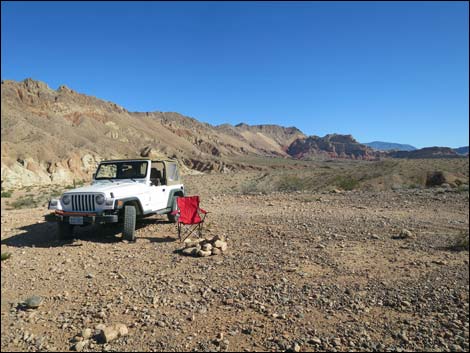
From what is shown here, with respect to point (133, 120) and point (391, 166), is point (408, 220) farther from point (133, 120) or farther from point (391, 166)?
point (133, 120)

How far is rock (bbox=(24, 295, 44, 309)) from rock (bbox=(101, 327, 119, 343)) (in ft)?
4.17

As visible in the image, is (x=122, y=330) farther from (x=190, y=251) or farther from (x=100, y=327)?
(x=190, y=251)

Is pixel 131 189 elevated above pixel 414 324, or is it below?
above

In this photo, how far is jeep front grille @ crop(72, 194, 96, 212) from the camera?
723 centimetres

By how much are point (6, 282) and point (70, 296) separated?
143 cm

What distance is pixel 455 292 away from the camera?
4586mm

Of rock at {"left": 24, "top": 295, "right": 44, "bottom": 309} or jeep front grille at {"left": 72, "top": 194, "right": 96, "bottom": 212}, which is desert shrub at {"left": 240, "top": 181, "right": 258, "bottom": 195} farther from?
rock at {"left": 24, "top": 295, "right": 44, "bottom": 309}

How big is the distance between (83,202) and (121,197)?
787 millimetres

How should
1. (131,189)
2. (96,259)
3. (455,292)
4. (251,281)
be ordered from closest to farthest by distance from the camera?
(455,292)
(251,281)
(96,259)
(131,189)

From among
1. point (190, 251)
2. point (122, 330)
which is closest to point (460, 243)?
point (190, 251)

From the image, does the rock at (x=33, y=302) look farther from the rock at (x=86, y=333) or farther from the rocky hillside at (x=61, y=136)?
the rocky hillside at (x=61, y=136)

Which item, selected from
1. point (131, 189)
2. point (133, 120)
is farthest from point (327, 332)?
point (133, 120)

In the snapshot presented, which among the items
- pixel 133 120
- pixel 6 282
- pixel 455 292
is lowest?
pixel 6 282

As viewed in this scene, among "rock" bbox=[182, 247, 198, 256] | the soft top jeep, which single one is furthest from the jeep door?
"rock" bbox=[182, 247, 198, 256]
